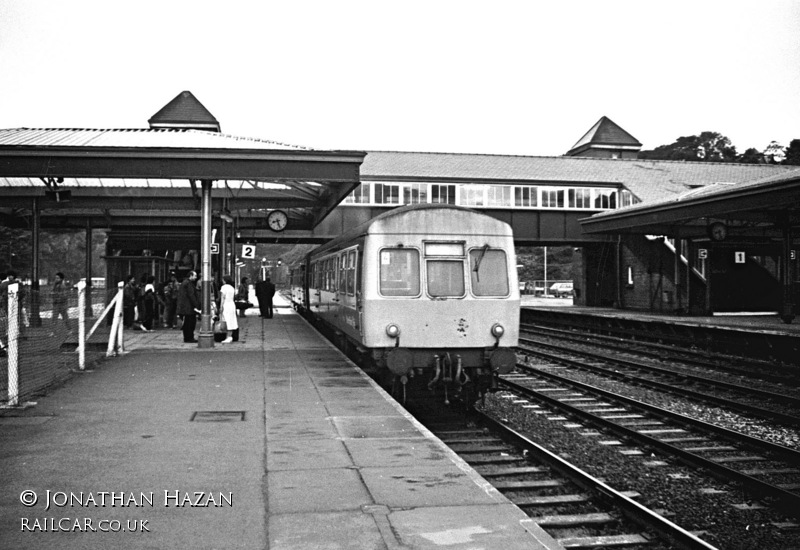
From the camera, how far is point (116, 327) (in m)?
15.0

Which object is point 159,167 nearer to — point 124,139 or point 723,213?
point 124,139

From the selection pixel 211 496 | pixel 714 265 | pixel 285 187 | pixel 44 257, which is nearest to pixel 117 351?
pixel 285 187

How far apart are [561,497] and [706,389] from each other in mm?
7633

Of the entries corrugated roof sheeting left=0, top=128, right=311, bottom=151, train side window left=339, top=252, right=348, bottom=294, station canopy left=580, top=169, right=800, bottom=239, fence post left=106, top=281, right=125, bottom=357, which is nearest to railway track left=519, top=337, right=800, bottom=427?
train side window left=339, top=252, right=348, bottom=294

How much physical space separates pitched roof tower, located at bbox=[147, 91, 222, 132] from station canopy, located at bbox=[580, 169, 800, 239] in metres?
42.9

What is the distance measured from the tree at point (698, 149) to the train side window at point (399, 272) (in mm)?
94493

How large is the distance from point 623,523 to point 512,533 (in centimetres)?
180

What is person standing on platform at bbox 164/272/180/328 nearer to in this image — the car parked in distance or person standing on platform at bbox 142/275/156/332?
person standing on platform at bbox 142/275/156/332

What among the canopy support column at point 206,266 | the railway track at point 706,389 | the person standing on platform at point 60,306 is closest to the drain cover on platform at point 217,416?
the person standing on platform at point 60,306

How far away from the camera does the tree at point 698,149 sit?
328 ft

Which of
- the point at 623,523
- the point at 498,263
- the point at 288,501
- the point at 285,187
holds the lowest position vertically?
the point at 623,523

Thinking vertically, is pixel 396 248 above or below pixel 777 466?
above

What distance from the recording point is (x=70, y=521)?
4934 millimetres

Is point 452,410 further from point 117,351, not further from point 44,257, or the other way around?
point 44,257
